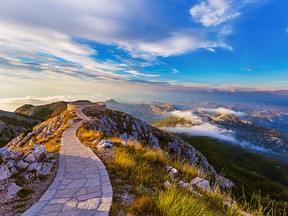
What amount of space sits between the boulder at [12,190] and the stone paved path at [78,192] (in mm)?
1135

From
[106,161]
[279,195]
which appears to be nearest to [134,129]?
[106,161]

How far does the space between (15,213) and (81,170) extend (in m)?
3.54

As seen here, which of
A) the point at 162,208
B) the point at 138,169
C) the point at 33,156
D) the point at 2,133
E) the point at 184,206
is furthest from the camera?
the point at 2,133

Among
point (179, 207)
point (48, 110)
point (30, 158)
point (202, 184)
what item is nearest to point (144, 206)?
point (179, 207)

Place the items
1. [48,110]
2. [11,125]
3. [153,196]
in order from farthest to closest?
1. [48,110]
2. [11,125]
3. [153,196]

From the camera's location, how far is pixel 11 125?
79562 mm

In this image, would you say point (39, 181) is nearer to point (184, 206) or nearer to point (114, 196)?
point (114, 196)

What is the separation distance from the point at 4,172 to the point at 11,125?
87.3 m

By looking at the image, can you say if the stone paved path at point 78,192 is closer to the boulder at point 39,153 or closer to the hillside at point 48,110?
the boulder at point 39,153

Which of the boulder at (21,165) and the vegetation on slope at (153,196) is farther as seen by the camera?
the boulder at (21,165)

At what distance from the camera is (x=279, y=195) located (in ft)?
377

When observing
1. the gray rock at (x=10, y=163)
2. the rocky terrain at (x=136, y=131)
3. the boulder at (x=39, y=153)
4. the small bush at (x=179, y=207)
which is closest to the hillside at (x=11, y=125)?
the rocky terrain at (x=136, y=131)

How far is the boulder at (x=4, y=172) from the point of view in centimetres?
796

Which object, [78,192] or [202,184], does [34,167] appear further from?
[202,184]
